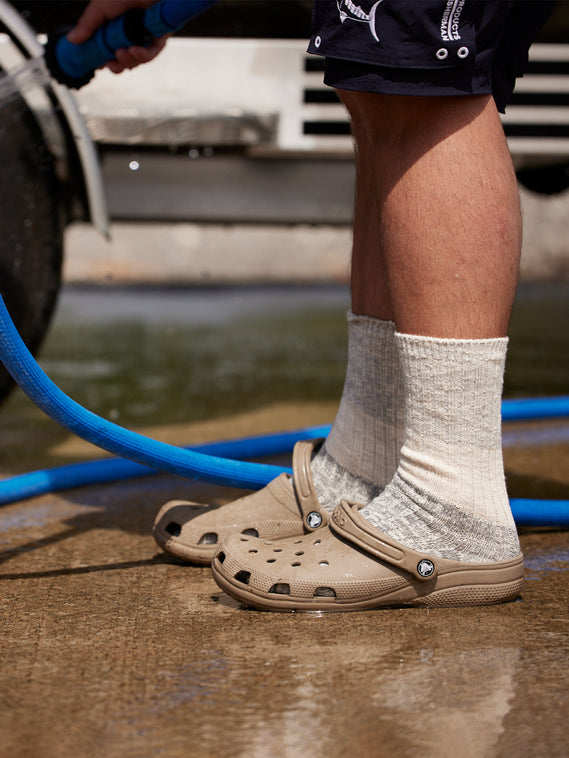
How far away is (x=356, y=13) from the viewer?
3.20ft

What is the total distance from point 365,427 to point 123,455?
1.14 feet

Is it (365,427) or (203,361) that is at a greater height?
(365,427)

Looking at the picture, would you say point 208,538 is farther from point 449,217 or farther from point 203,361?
point 203,361

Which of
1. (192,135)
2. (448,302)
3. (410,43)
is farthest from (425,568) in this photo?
(192,135)

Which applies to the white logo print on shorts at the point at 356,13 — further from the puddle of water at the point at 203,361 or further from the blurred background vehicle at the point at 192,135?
the puddle of water at the point at 203,361

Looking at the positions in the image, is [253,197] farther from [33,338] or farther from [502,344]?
[502,344]

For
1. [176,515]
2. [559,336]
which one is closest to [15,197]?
[176,515]

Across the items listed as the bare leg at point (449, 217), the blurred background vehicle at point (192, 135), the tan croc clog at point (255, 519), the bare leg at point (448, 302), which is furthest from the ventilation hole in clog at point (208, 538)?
the blurred background vehicle at point (192, 135)

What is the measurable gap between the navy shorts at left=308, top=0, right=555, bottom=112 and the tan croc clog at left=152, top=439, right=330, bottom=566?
55 cm

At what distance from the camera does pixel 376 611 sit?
1.09m

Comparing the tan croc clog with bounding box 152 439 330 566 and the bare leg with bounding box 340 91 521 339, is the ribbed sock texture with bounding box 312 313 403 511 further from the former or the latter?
the bare leg with bounding box 340 91 521 339

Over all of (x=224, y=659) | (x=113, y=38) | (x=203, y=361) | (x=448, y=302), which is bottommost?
(x=203, y=361)

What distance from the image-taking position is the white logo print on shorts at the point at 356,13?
3.16 feet

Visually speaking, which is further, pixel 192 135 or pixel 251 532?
pixel 192 135
